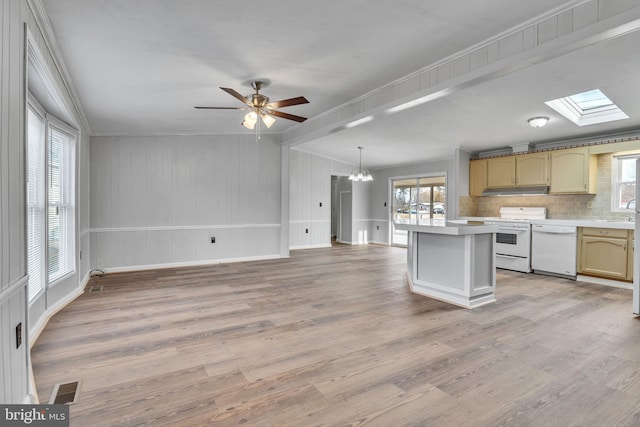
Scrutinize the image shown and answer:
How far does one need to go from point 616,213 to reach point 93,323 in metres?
7.30

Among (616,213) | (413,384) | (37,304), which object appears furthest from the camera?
(616,213)

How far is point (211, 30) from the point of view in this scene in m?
2.77

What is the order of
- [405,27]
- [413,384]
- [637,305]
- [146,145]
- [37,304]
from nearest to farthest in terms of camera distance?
[413,384] < [405,27] < [37,304] < [637,305] < [146,145]

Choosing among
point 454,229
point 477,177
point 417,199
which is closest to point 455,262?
point 454,229

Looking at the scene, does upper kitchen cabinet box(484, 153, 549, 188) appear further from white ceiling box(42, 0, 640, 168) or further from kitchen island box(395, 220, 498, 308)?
kitchen island box(395, 220, 498, 308)

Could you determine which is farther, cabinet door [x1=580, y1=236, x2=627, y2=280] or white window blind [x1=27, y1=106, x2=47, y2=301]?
cabinet door [x1=580, y1=236, x2=627, y2=280]

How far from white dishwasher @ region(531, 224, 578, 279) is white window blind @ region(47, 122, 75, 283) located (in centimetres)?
696

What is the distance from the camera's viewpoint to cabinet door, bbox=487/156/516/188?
6340mm

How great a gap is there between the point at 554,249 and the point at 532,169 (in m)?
1.48

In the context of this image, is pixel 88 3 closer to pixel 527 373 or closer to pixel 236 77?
pixel 236 77

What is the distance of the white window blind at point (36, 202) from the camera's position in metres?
3.17

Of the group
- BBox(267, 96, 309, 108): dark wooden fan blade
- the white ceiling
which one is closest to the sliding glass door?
the white ceiling

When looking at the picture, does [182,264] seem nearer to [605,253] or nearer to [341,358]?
[341,358]

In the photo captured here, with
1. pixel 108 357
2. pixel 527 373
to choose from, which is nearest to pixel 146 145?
pixel 108 357
